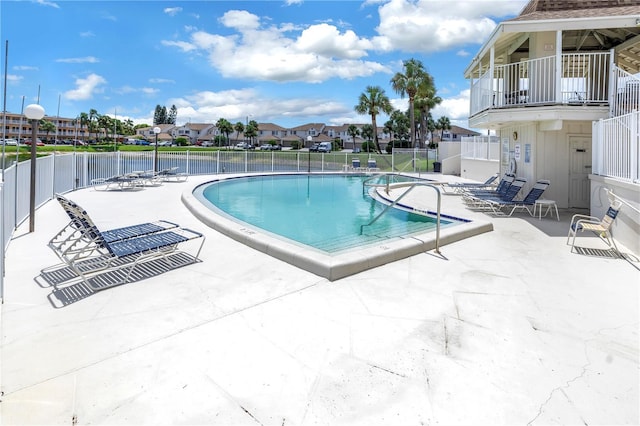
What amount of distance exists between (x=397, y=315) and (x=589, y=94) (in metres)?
11.3

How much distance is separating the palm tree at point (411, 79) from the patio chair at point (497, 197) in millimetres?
32822

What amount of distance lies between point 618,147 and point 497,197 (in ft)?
12.1

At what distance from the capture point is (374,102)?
171ft

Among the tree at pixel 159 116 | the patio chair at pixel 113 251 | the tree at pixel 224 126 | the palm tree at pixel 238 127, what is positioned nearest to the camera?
the patio chair at pixel 113 251

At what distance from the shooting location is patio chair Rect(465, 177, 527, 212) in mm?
10898

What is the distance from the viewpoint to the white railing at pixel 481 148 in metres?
18.8

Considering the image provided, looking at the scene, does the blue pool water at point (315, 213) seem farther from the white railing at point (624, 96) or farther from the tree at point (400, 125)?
the tree at point (400, 125)

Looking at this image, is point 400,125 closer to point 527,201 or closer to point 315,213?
point 315,213

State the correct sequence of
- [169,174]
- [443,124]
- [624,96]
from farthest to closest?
A: [443,124] < [169,174] < [624,96]

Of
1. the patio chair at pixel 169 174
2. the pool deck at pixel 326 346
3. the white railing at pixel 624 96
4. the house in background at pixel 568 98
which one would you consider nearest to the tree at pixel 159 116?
the patio chair at pixel 169 174

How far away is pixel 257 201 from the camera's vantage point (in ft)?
45.3

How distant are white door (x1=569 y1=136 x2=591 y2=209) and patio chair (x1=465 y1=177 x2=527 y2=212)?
127 centimetres

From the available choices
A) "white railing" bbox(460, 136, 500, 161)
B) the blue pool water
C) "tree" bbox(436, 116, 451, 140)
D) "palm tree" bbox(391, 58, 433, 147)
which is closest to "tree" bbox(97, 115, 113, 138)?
"palm tree" bbox(391, 58, 433, 147)

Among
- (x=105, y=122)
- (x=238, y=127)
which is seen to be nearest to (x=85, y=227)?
(x=238, y=127)
